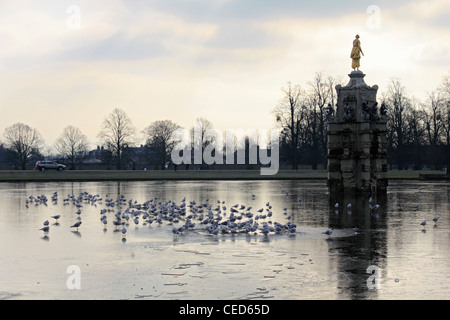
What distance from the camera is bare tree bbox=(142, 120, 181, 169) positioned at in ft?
383

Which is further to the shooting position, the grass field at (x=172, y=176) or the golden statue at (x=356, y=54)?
the grass field at (x=172, y=176)

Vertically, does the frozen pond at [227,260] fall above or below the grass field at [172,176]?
below

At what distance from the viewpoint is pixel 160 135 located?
121188mm

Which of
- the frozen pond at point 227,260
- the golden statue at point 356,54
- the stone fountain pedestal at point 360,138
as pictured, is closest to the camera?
the frozen pond at point 227,260

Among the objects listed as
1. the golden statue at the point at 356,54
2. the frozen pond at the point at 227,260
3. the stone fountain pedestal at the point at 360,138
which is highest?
the golden statue at the point at 356,54

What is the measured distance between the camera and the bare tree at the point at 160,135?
116619 millimetres

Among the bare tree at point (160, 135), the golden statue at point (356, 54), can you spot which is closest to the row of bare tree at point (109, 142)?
the bare tree at point (160, 135)

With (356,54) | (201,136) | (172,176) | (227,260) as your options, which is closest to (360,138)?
(356,54)

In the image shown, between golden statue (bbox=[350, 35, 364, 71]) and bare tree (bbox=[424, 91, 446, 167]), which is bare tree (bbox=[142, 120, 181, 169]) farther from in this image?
golden statue (bbox=[350, 35, 364, 71])

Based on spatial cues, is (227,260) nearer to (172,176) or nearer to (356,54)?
(356,54)

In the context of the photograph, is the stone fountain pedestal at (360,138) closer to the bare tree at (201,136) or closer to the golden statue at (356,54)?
the golden statue at (356,54)

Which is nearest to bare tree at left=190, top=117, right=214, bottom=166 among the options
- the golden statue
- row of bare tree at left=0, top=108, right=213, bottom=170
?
row of bare tree at left=0, top=108, right=213, bottom=170
